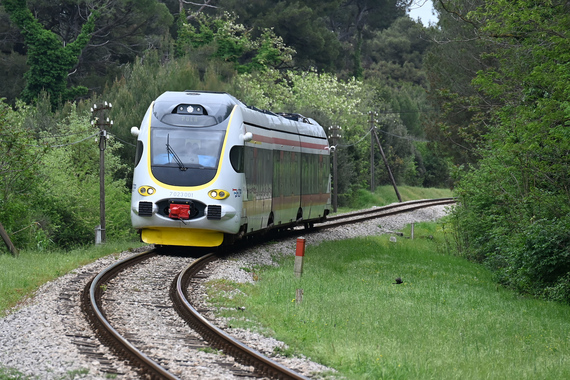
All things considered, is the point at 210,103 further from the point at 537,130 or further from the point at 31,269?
the point at 537,130

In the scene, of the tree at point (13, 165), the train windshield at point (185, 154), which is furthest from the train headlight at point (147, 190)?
the tree at point (13, 165)

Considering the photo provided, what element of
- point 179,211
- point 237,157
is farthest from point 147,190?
point 237,157

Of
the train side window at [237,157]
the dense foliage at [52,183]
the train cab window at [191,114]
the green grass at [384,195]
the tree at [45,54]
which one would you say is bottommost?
the green grass at [384,195]

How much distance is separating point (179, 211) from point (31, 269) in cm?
342

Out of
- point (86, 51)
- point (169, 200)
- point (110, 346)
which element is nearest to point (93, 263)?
point (169, 200)

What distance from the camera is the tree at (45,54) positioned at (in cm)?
5244

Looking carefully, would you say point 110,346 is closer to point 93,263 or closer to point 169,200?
point 93,263

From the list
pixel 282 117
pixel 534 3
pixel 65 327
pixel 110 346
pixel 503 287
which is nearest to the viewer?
pixel 110 346

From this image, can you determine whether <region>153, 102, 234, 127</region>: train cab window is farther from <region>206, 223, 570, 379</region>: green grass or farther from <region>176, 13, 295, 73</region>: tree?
<region>176, 13, 295, 73</region>: tree

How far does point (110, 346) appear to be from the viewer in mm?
9180

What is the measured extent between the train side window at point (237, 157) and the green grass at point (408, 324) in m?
2.40

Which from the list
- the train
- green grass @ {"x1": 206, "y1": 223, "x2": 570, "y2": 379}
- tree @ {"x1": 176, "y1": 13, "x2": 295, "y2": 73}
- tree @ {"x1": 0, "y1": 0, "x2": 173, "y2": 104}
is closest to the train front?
the train

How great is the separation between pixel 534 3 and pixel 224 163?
7.31 metres

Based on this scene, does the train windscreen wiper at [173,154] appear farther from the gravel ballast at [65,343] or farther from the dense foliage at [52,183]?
the dense foliage at [52,183]
